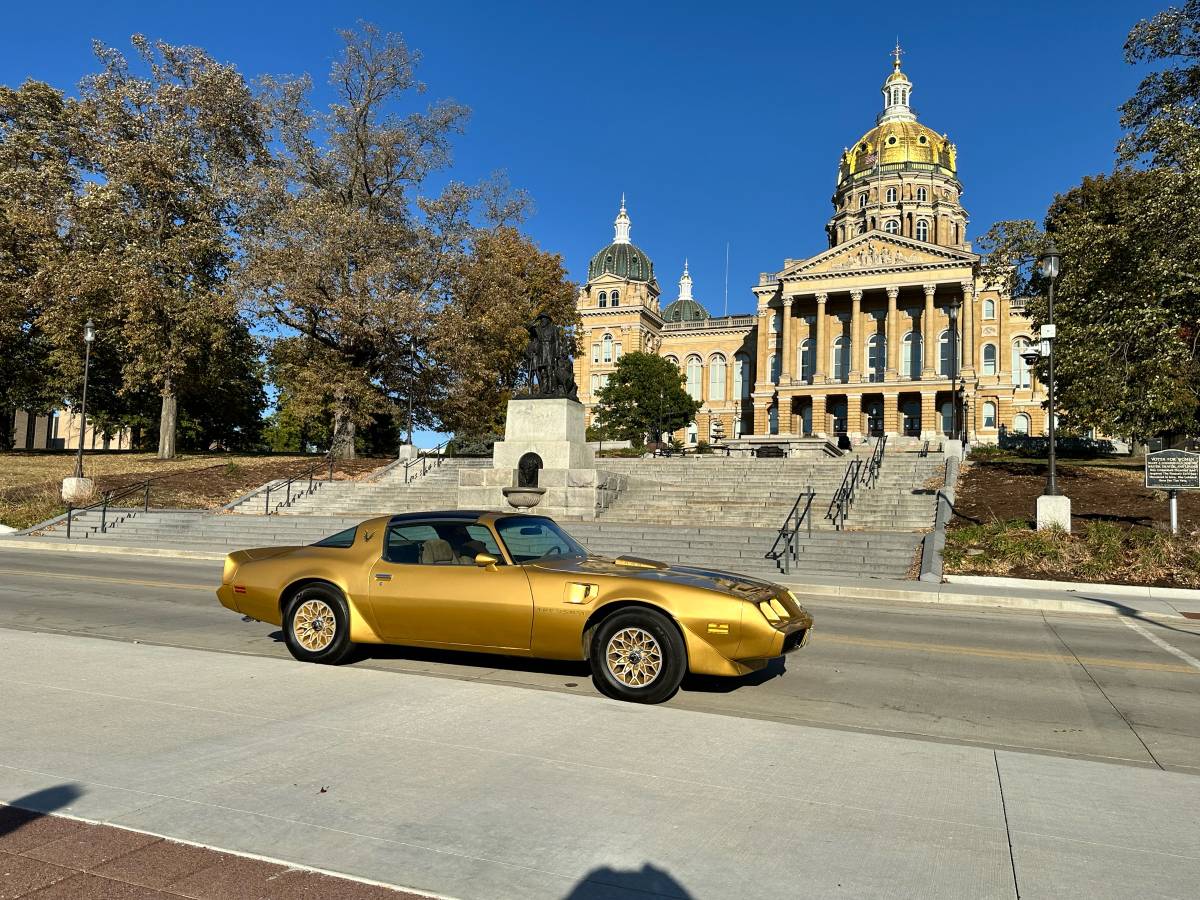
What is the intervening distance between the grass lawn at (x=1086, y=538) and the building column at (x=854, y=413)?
5809 centimetres

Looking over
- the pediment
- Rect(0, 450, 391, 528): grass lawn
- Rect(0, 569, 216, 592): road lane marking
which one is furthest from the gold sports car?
→ the pediment

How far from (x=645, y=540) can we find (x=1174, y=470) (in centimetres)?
1135

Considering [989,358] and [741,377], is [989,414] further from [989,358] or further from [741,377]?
[741,377]

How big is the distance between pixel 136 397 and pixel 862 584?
50839mm

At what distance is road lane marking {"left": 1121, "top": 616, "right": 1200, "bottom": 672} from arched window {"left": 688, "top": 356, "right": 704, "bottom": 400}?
92822 mm

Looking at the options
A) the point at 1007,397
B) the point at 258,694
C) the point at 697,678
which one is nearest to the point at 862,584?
the point at 697,678

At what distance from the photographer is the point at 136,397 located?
52.9 m

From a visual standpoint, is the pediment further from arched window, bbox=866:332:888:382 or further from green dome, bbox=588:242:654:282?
green dome, bbox=588:242:654:282

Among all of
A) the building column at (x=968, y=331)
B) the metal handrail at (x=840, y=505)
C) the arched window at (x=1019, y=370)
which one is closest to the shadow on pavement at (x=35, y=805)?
the metal handrail at (x=840, y=505)

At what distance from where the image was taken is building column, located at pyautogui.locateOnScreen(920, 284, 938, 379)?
79.8 meters

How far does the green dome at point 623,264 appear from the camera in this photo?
110 meters

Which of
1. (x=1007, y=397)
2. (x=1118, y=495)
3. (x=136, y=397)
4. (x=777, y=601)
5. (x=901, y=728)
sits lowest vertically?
(x=901, y=728)

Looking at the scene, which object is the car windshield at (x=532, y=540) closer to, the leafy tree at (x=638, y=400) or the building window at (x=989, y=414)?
the leafy tree at (x=638, y=400)

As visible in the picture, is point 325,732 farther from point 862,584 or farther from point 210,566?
point 210,566
